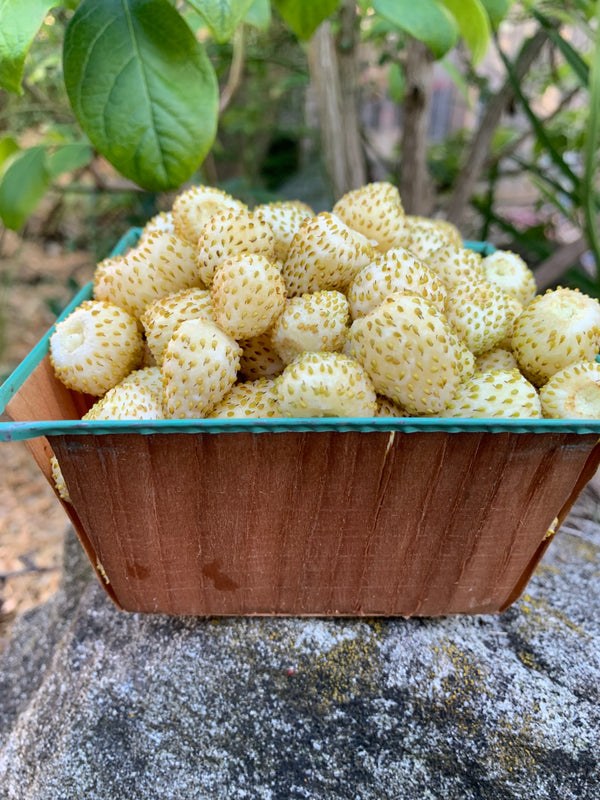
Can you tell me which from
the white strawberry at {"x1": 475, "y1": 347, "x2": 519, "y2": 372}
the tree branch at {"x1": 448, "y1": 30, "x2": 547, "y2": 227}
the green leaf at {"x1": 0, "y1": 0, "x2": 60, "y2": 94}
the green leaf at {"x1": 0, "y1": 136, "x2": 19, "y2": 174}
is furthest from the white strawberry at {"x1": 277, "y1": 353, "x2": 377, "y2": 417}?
the tree branch at {"x1": 448, "y1": 30, "x2": 547, "y2": 227}

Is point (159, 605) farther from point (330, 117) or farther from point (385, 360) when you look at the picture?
point (330, 117)

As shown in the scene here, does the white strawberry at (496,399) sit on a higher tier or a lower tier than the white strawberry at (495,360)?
higher

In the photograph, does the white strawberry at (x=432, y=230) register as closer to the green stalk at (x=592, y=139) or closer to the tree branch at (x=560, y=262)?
the green stalk at (x=592, y=139)

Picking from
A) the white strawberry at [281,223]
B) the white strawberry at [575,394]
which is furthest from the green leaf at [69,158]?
the white strawberry at [575,394]

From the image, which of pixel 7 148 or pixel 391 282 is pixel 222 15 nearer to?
pixel 391 282

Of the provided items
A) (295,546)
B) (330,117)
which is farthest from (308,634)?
(330,117)

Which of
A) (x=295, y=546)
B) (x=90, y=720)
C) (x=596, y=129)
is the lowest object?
(x=90, y=720)

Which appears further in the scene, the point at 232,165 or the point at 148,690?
the point at 232,165
